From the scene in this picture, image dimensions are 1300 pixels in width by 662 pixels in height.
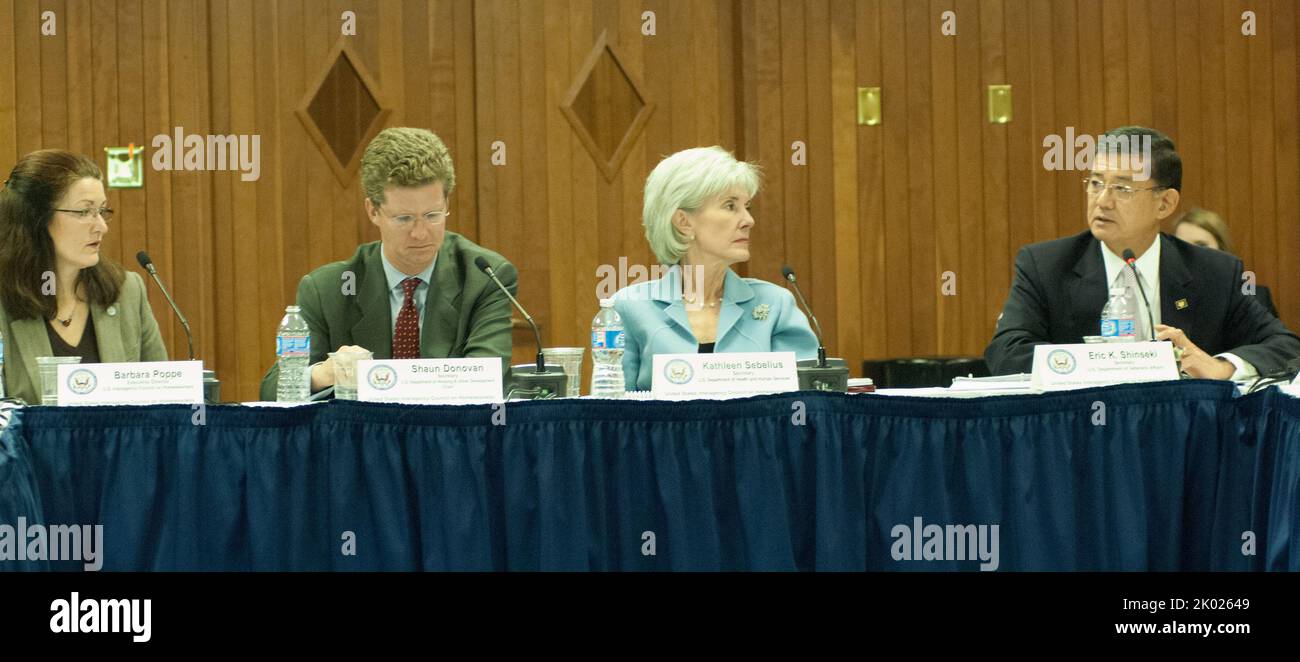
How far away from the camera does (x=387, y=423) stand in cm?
261

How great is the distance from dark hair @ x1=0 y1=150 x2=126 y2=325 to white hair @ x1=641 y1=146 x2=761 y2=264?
150 centimetres

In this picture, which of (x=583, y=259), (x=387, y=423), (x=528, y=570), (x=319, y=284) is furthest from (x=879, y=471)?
(x=583, y=259)

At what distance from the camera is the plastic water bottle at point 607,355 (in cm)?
297

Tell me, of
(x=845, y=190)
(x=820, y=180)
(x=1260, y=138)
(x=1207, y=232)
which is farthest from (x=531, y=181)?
(x=1260, y=138)

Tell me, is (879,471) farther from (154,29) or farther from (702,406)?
(154,29)

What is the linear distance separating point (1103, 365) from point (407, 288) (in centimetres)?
181

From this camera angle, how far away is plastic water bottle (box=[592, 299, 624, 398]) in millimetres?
2973

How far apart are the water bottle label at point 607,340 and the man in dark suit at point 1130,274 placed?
114 centimetres

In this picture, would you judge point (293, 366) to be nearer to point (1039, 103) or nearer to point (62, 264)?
point (62, 264)

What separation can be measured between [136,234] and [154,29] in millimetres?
821

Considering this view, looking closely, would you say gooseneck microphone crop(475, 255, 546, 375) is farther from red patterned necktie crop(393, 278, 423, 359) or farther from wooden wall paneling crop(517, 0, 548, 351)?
wooden wall paneling crop(517, 0, 548, 351)

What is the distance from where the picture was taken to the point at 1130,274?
12.3 ft

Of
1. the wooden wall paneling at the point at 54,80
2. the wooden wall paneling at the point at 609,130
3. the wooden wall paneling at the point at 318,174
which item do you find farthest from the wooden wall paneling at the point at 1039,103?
the wooden wall paneling at the point at 54,80

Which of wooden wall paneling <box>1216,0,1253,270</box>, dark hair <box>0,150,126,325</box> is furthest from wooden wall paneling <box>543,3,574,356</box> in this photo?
wooden wall paneling <box>1216,0,1253,270</box>
